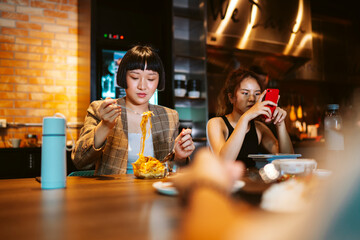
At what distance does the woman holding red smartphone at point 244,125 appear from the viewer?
175 centimetres

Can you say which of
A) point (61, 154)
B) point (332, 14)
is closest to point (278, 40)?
point (332, 14)

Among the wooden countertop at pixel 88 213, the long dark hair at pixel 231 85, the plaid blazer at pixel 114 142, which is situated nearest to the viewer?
the wooden countertop at pixel 88 213

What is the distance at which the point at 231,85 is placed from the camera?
7.07 ft

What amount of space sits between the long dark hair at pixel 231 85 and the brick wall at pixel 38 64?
1306mm

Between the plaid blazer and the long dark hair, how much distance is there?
482 millimetres

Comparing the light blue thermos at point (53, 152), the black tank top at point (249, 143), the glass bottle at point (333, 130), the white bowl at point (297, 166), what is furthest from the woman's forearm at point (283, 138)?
the light blue thermos at point (53, 152)

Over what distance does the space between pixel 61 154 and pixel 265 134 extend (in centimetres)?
161

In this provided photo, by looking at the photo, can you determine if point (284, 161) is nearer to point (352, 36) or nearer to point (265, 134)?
point (265, 134)

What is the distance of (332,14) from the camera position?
494 cm

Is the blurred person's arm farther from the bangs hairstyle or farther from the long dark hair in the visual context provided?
the long dark hair

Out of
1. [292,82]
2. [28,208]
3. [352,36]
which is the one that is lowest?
[28,208]

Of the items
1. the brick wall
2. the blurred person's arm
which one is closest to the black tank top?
the brick wall

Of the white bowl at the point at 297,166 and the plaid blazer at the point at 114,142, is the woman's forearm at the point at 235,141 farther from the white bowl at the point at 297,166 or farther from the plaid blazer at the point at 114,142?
the white bowl at the point at 297,166

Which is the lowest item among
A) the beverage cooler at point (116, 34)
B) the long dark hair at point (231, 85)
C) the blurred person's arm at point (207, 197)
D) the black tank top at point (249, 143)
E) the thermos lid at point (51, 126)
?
the black tank top at point (249, 143)
